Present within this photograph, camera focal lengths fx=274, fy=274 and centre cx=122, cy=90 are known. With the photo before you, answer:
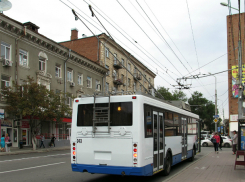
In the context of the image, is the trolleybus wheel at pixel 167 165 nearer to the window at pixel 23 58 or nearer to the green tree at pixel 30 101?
the green tree at pixel 30 101

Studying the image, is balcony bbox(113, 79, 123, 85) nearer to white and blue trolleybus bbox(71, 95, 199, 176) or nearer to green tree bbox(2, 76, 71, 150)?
green tree bbox(2, 76, 71, 150)

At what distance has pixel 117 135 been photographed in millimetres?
7738

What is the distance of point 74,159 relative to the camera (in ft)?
27.0

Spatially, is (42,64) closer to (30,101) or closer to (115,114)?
(30,101)

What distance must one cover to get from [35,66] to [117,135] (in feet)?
73.4

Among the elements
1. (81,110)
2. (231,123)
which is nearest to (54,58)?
(81,110)

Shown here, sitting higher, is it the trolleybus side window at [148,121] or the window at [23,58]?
the window at [23,58]

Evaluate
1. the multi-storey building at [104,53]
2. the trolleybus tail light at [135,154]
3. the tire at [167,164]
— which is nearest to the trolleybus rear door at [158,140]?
the tire at [167,164]

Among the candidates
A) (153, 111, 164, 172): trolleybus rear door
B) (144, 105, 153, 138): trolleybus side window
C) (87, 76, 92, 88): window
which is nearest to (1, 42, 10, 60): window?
(87, 76, 92, 88): window

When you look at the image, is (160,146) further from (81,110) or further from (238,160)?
(238,160)

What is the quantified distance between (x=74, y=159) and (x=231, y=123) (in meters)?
49.2

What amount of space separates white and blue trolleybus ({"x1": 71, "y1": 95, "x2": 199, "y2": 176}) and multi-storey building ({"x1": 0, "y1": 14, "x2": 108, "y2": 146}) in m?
13.7

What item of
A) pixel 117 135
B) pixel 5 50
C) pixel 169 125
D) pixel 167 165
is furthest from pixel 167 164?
pixel 5 50

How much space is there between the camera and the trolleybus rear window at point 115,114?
7.74 m
